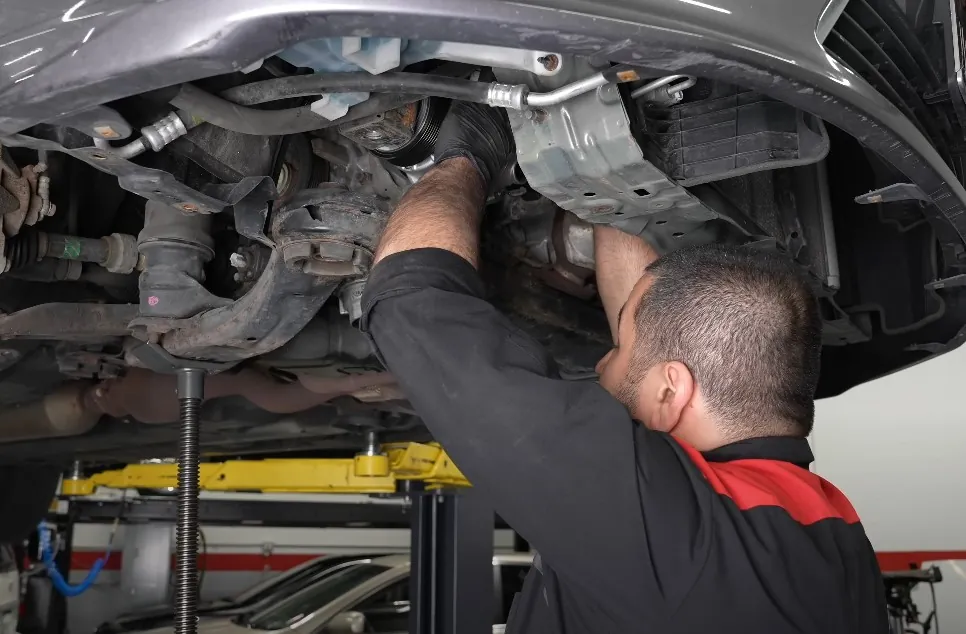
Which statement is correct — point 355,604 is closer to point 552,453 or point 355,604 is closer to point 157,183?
point 157,183

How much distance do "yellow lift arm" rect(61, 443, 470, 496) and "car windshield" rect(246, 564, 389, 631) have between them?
0.67 meters

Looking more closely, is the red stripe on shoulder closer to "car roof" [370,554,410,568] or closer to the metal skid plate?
the metal skid plate

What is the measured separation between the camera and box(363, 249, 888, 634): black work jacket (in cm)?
75

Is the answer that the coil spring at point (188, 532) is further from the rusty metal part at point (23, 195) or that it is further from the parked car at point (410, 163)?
the rusty metal part at point (23, 195)

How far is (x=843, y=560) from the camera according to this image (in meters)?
0.88

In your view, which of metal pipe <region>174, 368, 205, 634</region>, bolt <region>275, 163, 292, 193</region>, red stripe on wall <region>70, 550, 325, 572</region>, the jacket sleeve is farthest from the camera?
red stripe on wall <region>70, 550, 325, 572</region>

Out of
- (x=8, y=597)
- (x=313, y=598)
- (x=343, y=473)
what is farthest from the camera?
(x=313, y=598)

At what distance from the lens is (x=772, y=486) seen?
863 mm

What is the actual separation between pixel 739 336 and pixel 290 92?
58 centimetres

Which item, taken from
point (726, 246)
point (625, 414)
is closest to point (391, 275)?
point (625, 414)

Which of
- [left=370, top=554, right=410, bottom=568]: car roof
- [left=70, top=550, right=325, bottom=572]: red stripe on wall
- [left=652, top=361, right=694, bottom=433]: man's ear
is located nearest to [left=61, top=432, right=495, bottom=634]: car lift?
[left=370, top=554, right=410, bottom=568]: car roof

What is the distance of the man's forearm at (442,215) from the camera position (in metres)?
0.92

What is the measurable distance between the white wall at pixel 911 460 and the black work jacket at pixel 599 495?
16.7 feet

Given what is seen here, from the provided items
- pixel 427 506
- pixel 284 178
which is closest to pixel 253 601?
pixel 427 506
